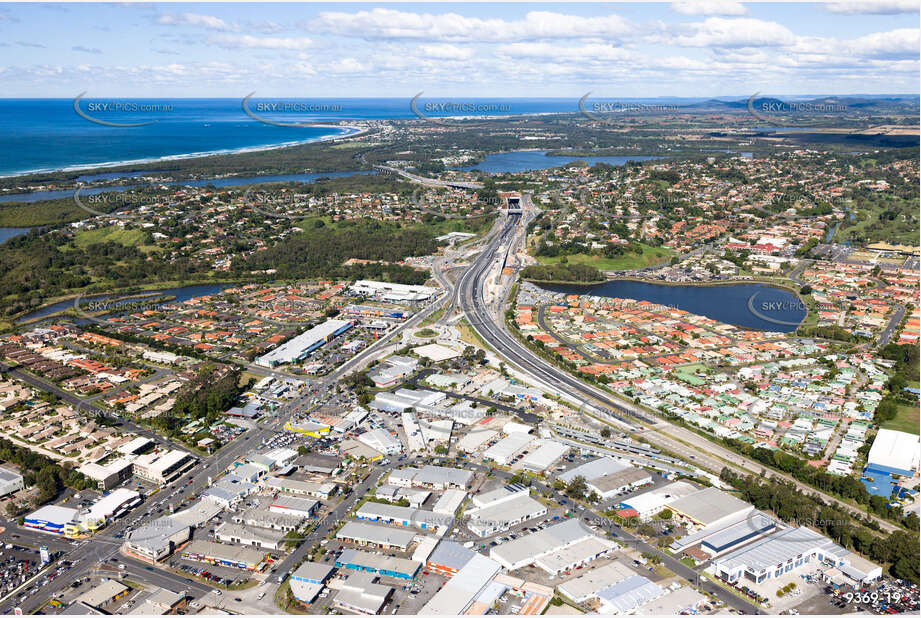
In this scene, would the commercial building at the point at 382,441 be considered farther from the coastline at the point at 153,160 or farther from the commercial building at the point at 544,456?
the coastline at the point at 153,160

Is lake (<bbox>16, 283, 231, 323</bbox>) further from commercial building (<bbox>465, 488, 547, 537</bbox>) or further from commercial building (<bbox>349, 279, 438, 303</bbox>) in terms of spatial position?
commercial building (<bbox>465, 488, 547, 537</bbox>)

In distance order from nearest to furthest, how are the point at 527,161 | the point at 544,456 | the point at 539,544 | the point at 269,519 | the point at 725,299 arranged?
1. the point at 539,544
2. the point at 269,519
3. the point at 544,456
4. the point at 725,299
5. the point at 527,161

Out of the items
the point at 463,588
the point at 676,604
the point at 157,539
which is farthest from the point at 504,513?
the point at 157,539

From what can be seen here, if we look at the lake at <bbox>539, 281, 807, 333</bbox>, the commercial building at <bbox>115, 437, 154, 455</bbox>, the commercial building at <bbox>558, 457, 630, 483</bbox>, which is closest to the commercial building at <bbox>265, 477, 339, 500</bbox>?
the commercial building at <bbox>115, 437, 154, 455</bbox>

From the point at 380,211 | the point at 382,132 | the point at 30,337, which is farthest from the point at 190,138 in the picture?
the point at 30,337

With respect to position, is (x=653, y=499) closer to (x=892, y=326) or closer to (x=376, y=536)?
(x=376, y=536)

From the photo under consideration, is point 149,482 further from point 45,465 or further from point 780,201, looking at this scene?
point 780,201
